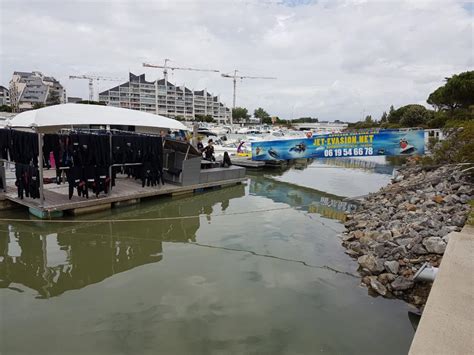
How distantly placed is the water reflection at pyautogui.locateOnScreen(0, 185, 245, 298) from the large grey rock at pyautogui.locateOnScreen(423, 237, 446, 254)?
5.13 m

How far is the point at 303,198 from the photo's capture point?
14141 mm

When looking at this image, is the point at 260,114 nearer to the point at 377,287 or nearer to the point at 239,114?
the point at 239,114

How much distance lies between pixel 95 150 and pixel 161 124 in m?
3.31

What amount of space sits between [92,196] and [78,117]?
232cm

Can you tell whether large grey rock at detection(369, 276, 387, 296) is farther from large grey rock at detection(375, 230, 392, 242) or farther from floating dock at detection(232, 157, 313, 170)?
floating dock at detection(232, 157, 313, 170)

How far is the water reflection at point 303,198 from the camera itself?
472 inches

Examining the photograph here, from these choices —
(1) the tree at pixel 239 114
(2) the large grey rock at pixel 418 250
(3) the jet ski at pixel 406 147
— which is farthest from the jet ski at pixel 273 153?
(1) the tree at pixel 239 114

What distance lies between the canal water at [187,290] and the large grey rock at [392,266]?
575mm

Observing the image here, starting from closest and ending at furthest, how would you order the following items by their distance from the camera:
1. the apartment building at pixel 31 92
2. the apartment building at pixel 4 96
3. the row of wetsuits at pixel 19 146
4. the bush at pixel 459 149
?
the row of wetsuits at pixel 19 146 → the bush at pixel 459 149 → the apartment building at pixel 31 92 → the apartment building at pixel 4 96

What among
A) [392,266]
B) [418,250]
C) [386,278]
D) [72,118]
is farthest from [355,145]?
[72,118]

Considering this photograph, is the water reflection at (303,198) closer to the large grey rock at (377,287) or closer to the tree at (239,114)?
the large grey rock at (377,287)

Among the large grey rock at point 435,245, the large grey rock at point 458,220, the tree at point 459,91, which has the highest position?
the tree at point 459,91

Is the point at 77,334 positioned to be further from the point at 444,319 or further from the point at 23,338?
the point at 444,319

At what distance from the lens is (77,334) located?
14.8 ft
